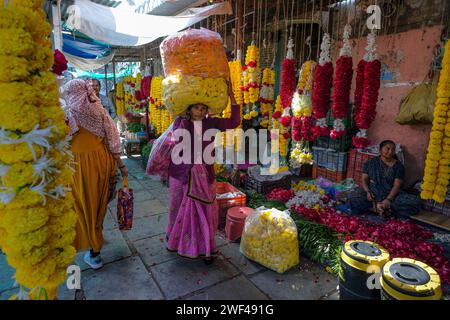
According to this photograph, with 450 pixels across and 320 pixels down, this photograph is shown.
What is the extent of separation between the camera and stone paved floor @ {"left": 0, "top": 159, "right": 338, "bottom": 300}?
9.14ft

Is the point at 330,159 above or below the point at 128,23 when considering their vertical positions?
below

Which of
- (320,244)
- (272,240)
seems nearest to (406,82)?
(320,244)

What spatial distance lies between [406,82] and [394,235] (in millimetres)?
2816

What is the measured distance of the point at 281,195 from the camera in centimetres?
493

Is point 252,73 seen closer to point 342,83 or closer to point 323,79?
point 323,79

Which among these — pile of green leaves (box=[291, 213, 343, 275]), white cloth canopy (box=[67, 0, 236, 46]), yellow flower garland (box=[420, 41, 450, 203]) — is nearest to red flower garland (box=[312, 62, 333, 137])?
yellow flower garland (box=[420, 41, 450, 203])

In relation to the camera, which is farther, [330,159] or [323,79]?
[330,159]

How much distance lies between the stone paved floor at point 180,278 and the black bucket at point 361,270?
0.40m

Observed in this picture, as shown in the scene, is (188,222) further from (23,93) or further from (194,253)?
(23,93)

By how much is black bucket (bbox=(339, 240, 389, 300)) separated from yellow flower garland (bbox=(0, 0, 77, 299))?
218cm

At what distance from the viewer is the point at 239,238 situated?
3852 mm

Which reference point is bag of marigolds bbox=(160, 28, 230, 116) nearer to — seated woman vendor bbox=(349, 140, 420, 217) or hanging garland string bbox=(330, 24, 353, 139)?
hanging garland string bbox=(330, 24, 353, 139)
